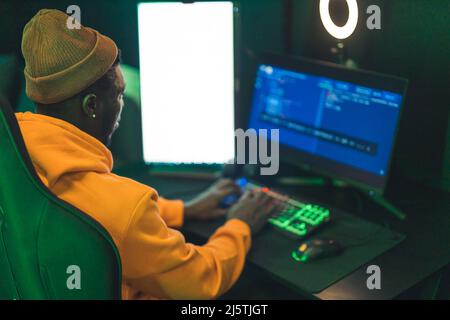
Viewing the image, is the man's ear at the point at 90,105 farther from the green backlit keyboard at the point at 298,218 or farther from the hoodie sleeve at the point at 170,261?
the green backlit keyboard at the point at 298,218

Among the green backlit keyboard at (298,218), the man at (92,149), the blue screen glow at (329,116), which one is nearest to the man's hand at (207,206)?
the green backlit keyboard at (298,218)

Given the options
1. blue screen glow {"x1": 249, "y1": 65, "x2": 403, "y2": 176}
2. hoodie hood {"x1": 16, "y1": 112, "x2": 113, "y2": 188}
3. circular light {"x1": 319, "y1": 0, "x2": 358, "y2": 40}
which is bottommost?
blue screen glow {"x1": 249, "y1": 65, "x2": 403, "y2": 176}

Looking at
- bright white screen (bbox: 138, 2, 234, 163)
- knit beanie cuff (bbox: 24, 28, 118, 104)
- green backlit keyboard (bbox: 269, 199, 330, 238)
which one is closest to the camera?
knit beanie cuff (bbox: 24, 28, 118, 104)

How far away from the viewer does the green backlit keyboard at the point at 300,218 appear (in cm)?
157

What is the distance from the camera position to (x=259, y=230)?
1.58 metres

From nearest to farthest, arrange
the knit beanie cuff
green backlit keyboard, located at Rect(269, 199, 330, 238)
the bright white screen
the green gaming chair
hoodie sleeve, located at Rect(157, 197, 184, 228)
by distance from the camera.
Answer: the green gaming chair < the knit beanie cuff < green backlit keyboard, located at Rect(269, 199, 330, 238) < hoodie sleeve, located at Rect(157, 197, 184, 228) < the bright white screen

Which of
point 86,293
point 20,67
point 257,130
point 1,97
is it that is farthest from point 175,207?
point 1,97

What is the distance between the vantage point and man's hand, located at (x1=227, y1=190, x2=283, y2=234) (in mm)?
1571

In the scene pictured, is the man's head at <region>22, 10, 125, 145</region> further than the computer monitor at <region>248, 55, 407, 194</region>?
No

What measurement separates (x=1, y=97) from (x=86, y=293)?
350 millimetres

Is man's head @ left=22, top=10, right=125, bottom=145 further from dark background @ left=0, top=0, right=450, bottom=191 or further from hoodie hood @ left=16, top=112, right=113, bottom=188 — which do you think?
dark background @ left=0, top=0, right=450, bottom=191

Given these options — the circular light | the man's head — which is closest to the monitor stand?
the circular light

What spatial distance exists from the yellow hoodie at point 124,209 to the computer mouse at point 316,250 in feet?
0.69

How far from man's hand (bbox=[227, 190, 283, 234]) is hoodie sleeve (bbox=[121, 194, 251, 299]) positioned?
0.33 feet
